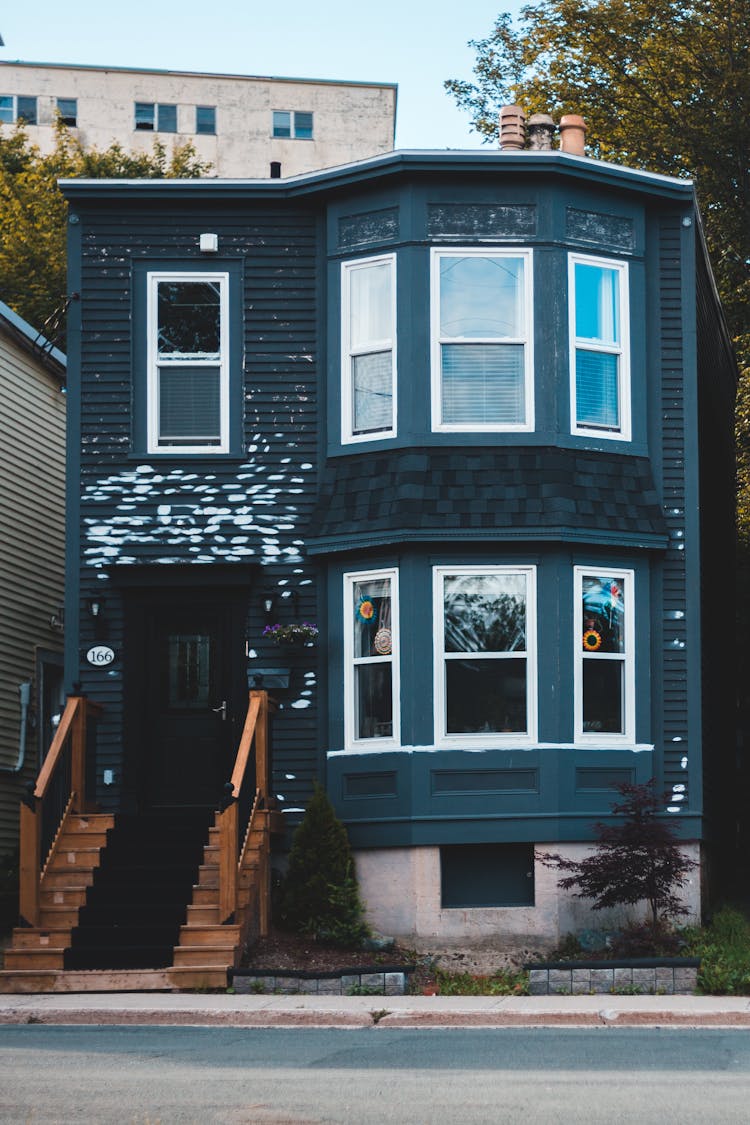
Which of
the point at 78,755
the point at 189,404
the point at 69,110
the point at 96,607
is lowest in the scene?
the point at 78,755

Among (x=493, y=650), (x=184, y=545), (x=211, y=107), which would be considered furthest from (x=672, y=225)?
(x=211, y=107)

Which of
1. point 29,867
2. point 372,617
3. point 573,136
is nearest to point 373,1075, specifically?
point 29,867

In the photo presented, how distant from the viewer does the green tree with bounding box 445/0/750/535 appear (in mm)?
29594

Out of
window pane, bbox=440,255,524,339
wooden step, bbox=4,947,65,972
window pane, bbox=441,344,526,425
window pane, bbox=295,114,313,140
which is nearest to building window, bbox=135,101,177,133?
window pane, bbox=295,114,313,140

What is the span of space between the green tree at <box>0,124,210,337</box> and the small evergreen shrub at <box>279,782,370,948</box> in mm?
15761

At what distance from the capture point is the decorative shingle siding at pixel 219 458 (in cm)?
1761

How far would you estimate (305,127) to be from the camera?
6169 cm

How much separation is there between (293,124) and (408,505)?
47506 millimetres

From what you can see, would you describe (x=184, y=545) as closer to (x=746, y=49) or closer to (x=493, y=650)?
(x=493, y=650)

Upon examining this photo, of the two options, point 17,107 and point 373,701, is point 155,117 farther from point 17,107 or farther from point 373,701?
point 373,701

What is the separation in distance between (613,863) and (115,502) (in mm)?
6209

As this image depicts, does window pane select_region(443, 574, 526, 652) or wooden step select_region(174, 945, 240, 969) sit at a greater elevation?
window pane select_region(443, 574, 526, 652)

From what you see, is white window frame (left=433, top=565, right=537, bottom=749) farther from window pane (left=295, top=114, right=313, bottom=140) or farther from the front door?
window pane (left=295, top=114, right=313, bottom=140)

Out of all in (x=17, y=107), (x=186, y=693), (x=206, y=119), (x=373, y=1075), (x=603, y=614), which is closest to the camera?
(x=373, y=1075)
